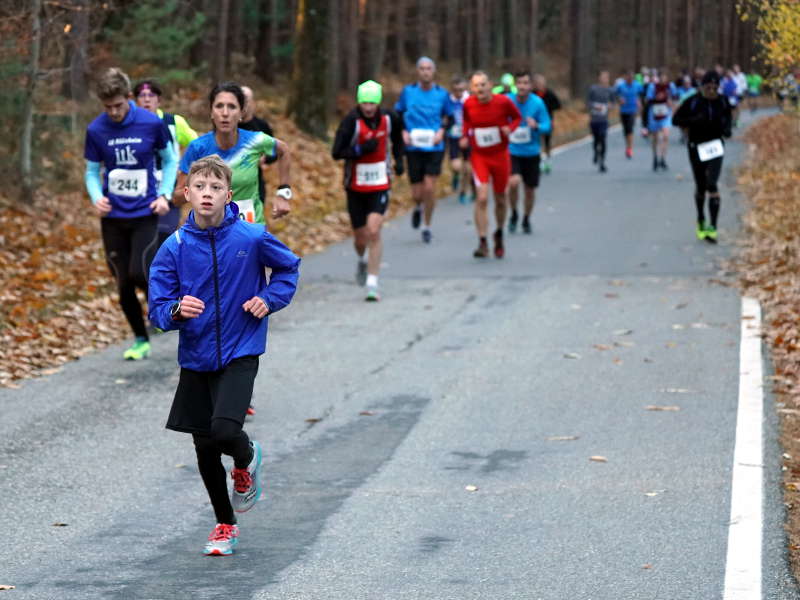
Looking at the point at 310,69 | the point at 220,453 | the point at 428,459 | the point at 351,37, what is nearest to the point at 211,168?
the point at 220,453

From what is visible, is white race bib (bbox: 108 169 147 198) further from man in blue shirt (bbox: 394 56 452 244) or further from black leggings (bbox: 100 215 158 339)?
man in blue shirt (bbox: 394 56 452 244)

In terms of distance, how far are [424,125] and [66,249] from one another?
16.6ft

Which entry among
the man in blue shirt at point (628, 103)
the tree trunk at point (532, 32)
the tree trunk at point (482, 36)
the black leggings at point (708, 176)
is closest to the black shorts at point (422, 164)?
the black leggings at point (708, 176)

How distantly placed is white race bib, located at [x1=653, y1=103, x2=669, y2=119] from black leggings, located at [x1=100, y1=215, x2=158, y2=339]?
19901 millimetres

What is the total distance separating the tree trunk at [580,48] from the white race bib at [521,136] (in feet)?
132

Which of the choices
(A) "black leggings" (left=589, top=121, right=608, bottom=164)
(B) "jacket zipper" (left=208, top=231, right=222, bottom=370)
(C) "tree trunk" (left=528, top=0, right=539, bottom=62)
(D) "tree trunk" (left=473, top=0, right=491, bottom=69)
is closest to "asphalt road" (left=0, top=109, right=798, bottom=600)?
(B) "jacket zipper" (left=208, top=231, right=222, bottom=370)

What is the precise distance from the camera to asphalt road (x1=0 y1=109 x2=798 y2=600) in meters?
5.63

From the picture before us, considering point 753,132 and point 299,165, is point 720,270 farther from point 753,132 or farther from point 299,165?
point 753,132

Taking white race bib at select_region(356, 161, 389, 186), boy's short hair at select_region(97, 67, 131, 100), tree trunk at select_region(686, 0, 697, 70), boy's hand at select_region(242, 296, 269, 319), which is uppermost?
boy's short hair at select_region(97, 67, 131, 100)

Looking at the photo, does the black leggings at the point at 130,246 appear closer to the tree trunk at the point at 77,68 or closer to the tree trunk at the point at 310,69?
the tree trunk at the point at 77,68

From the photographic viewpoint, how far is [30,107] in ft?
53.8

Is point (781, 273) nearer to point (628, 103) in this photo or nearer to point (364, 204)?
point (364, 204)

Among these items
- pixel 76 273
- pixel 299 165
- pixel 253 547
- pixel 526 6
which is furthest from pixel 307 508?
pixel 526 6

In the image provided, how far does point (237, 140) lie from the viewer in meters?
8.77
